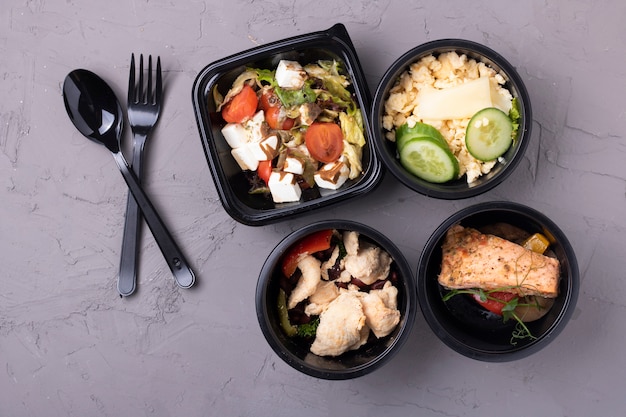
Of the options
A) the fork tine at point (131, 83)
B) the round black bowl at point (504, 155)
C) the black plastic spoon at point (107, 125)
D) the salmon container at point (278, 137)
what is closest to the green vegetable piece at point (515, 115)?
the round black bowl at point (504, 155)

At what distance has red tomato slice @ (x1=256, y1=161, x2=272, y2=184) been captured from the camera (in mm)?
2520

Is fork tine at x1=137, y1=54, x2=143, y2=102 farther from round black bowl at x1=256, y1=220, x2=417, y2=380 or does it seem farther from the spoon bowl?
round black bowl at x1=256, y1=220, x2=417, y2=380

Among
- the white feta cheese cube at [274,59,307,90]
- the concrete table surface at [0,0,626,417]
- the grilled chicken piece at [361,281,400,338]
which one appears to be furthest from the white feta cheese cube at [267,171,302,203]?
the grilled chicken piece at [361,281,400,338]

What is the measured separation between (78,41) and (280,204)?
1.20m

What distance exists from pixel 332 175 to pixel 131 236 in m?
0.94

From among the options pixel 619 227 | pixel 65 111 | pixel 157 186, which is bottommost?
pixel 619 227

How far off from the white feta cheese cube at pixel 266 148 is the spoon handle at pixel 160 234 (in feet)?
1.74

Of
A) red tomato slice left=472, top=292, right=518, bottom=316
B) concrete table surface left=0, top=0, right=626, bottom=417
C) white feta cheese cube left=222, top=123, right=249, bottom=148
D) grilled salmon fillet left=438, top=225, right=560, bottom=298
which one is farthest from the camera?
concrete table surface left=0, top=0, right=626, bottom=417

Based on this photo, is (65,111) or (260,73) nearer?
(260,73)

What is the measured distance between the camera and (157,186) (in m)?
2.73

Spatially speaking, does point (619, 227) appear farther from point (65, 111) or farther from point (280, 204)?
point (65, 111)

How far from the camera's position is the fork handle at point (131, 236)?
8.86ft

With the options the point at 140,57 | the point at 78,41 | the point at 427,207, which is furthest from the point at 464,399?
the point at 78,41

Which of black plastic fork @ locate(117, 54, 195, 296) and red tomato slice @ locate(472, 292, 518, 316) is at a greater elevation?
black plastic fork @ locate(117, 54, 195, 296)
